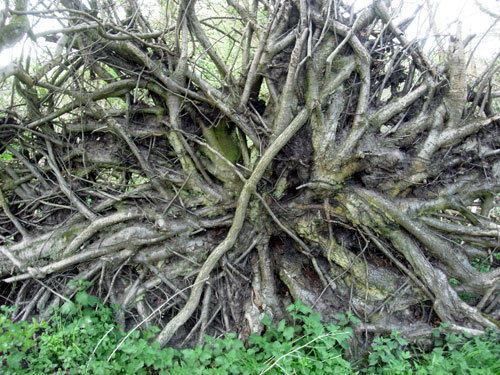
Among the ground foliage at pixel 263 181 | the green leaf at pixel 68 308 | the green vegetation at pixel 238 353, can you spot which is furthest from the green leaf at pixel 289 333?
the green leaf at pixel 68 308

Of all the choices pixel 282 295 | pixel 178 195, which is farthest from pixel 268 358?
pixel 178 195

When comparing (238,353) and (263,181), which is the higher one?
(263,181)

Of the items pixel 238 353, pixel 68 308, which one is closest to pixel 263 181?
pixel 238 353

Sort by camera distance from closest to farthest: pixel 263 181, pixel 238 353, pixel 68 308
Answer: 1. pixel 238 353
2. pixel 68 308
3. pixel 263 181

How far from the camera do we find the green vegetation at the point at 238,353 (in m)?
2.30

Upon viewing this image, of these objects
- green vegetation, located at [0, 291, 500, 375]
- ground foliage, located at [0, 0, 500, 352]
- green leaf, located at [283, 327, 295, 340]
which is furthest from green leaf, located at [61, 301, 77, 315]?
green leaf, located at [283, 327, 295, 340]

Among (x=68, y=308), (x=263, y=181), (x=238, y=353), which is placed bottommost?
(x=238, y=353)

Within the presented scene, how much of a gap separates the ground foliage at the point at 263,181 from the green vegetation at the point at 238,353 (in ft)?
0.67

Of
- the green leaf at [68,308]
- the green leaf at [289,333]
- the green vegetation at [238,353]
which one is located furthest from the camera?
the green leaf at [68,308]

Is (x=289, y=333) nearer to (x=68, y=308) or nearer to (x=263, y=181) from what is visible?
(x=263, y=181)

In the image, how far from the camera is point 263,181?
318 cm

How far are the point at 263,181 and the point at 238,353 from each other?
1.62 metres

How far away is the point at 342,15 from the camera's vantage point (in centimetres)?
306

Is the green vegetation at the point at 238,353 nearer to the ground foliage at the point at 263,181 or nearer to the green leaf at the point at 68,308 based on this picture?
the green leaf at the point at 68,308
